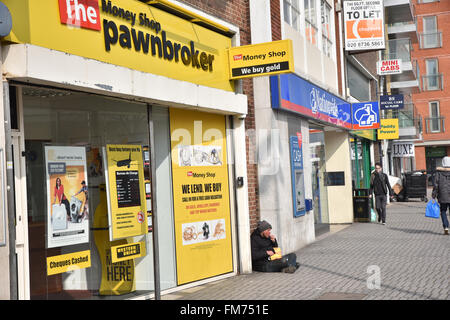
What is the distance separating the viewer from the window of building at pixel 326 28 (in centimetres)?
1689

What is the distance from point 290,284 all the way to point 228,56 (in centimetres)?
391

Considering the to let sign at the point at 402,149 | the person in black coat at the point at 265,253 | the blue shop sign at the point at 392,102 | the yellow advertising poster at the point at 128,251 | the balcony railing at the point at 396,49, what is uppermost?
the balcony railing at the point at 396,49

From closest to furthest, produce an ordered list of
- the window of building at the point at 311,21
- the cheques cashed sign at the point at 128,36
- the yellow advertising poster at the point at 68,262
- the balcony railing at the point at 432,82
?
the cheques cashed sign at the point at 128,36, the yellow advertising poster at the point at 68,262, the window of building at the point at 311,21, the balcony railing at the point at 432,82

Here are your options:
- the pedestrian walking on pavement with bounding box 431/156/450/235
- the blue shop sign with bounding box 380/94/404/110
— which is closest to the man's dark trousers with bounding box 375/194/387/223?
the pedestrian walking on pavement with bounding box 431/156/450/235

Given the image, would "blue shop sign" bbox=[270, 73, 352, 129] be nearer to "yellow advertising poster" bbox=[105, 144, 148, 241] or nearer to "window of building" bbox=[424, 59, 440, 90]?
"yellow advertising poster" bbox=[105, 144, 148, 241]

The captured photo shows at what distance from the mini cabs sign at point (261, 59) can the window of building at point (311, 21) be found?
5833 mm

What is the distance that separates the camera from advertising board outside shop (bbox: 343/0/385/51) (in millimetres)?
19094

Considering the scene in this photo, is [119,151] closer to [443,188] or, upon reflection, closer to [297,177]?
[297,177]

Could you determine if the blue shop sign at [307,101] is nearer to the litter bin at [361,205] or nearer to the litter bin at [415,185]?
the litter bin at [361,205]

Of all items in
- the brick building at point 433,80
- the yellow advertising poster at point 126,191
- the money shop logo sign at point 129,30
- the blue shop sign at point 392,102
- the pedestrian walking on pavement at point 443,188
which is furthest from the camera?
the brick building at point 433,80

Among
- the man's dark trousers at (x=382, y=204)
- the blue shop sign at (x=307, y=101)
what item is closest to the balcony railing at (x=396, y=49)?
the blue shop sign at (x=307, y=101)

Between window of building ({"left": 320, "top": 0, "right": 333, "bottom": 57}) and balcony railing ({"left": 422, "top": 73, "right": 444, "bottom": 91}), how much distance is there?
36041 mm

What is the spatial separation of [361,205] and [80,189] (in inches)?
533
